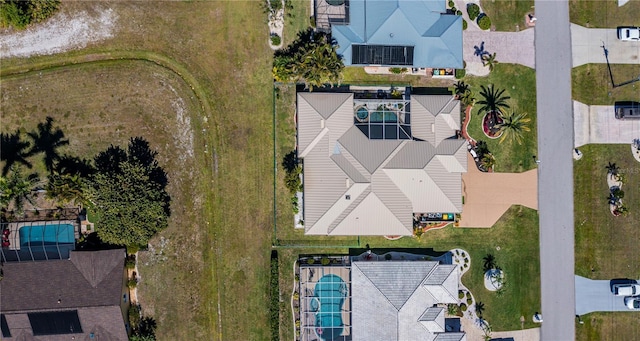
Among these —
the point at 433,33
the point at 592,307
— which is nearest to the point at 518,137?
the point at 433,33

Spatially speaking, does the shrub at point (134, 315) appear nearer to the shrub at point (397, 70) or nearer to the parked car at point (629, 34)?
the shrub at point (397, 70)

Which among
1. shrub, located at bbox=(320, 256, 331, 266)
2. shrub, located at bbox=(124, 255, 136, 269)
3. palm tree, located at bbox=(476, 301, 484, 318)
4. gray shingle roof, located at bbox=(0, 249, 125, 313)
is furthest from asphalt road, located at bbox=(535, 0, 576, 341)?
gray shingle roof, located at bbox=(0, 249, 125, 313)

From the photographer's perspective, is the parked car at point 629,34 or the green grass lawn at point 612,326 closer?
the green grass lawn at point 612,326

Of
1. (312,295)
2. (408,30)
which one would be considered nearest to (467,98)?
(408,30)

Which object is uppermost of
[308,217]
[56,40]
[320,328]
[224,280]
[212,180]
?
[56,40]

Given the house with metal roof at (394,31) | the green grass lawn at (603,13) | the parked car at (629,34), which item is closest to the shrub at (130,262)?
the house with metal roof at (394,31)

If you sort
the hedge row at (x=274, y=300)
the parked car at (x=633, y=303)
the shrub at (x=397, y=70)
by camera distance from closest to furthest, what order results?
the hedge row at (x=274, y=300)
the shrub at (x=397, y=70)
the parked car at (x=633, y=303)

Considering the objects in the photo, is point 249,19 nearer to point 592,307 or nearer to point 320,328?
point 320,328
